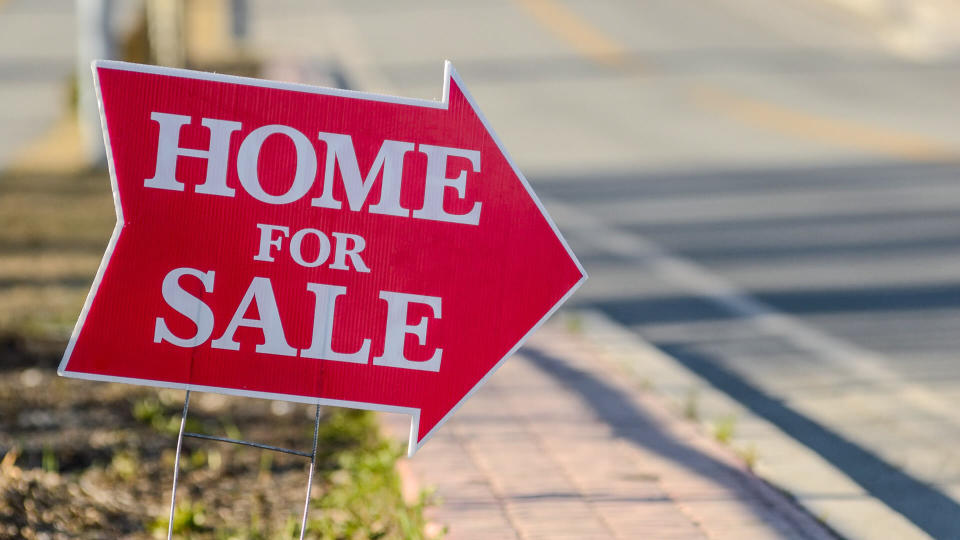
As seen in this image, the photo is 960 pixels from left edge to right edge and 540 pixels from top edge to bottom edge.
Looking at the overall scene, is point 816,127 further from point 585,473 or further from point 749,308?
point 585,473

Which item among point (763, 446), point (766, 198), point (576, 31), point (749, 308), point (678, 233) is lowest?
point (763, 446)

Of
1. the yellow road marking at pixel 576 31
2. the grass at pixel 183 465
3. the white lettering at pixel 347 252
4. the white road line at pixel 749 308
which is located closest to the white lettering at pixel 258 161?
the white lettering at pixel 347 252

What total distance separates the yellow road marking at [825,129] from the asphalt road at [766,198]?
6 centimetres

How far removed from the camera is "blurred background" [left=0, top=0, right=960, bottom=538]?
15.6 feet

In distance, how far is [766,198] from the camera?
11227 mm

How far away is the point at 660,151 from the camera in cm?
1427

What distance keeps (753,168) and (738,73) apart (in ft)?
31.2

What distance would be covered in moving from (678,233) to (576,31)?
61.7ft

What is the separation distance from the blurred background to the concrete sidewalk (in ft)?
0.56

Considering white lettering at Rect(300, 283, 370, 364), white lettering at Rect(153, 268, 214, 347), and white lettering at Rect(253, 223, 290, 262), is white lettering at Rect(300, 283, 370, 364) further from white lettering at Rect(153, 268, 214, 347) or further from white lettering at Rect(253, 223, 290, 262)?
white lettering at Rect(153, 268, 214, 347)

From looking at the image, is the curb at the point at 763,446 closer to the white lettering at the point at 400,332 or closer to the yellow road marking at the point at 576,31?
the white lettering at the point at 400,332

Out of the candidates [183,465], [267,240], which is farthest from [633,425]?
[267,240]

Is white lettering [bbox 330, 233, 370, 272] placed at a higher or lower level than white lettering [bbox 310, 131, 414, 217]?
lower

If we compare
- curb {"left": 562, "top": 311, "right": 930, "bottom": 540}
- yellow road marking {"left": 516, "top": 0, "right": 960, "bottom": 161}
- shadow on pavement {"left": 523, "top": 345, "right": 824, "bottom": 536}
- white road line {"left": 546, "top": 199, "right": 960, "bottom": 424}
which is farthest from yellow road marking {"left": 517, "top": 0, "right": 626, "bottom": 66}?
shadow on pavement {"left": 523, "top": 345, "right": 824, "bottom": 536}
